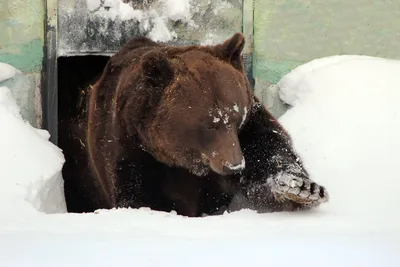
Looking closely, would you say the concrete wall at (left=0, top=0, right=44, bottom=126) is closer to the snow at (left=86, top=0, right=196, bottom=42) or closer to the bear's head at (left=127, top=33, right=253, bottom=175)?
the snow at (left=86, top=0, right=196, bottom=42)

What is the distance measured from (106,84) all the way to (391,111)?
1894mm

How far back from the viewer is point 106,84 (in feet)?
16.2

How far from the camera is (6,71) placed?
584cm

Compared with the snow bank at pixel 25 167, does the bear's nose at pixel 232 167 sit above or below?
above

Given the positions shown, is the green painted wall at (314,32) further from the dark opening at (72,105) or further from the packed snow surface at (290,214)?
the dark opening at (72,105)

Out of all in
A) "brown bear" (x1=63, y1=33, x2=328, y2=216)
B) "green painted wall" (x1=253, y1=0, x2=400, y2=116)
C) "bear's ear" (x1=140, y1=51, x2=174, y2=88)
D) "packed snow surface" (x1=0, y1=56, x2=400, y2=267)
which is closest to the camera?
"packed snow surface" (x1=0, y1=56, x2=400, y2=267)

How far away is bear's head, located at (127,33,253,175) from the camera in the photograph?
3.92 m

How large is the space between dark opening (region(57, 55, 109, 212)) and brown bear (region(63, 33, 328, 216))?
1570 mm

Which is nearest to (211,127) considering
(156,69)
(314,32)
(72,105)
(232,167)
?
(232,167)

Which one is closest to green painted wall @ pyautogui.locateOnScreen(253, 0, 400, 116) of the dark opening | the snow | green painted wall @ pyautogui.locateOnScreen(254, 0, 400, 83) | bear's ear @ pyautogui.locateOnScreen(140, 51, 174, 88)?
green painted wall @ pyautogui.locateOnScreen(254, 0, 400, 83)

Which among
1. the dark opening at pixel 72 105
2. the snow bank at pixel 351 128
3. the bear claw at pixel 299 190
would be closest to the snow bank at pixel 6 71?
the dark opening at pixel 72 105

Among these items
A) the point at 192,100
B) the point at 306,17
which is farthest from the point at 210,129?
the point at 306,17

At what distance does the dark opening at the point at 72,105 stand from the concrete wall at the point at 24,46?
40cm

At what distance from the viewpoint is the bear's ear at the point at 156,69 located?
4074mm
